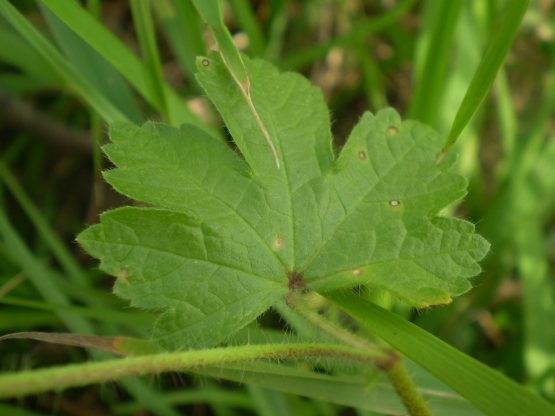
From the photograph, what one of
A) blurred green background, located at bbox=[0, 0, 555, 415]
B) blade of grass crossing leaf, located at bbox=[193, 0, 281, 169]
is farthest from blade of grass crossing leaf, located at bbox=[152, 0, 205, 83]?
blade of grass crossing leaf, located at bbox=[193, 0, 281, 169]

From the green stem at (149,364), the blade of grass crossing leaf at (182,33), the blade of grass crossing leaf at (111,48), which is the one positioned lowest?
the green stem at (149,364)

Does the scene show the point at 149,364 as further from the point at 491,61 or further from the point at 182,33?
the point at 182,33

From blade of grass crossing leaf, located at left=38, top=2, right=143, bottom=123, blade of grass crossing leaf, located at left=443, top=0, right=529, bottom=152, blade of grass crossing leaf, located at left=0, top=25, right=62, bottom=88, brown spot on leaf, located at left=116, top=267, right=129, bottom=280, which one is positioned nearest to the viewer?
brown spot on leaf, located at left=116, top=267, right=129, bottom=280

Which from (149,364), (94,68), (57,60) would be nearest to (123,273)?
(149,364)

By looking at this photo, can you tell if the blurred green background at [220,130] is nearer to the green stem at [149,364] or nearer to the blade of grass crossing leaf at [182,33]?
the blade of grass crossing leaf at [182,33]

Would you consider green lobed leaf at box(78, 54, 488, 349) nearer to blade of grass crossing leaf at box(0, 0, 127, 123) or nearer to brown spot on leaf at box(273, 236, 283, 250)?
brown spot on leaf at box(273, 236, 283, 250)

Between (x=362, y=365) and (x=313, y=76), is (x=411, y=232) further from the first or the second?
(x=313, y=76)

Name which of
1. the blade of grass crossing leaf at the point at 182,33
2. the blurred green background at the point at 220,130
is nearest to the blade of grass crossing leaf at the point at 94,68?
the blurred green background at the point at 220,130
